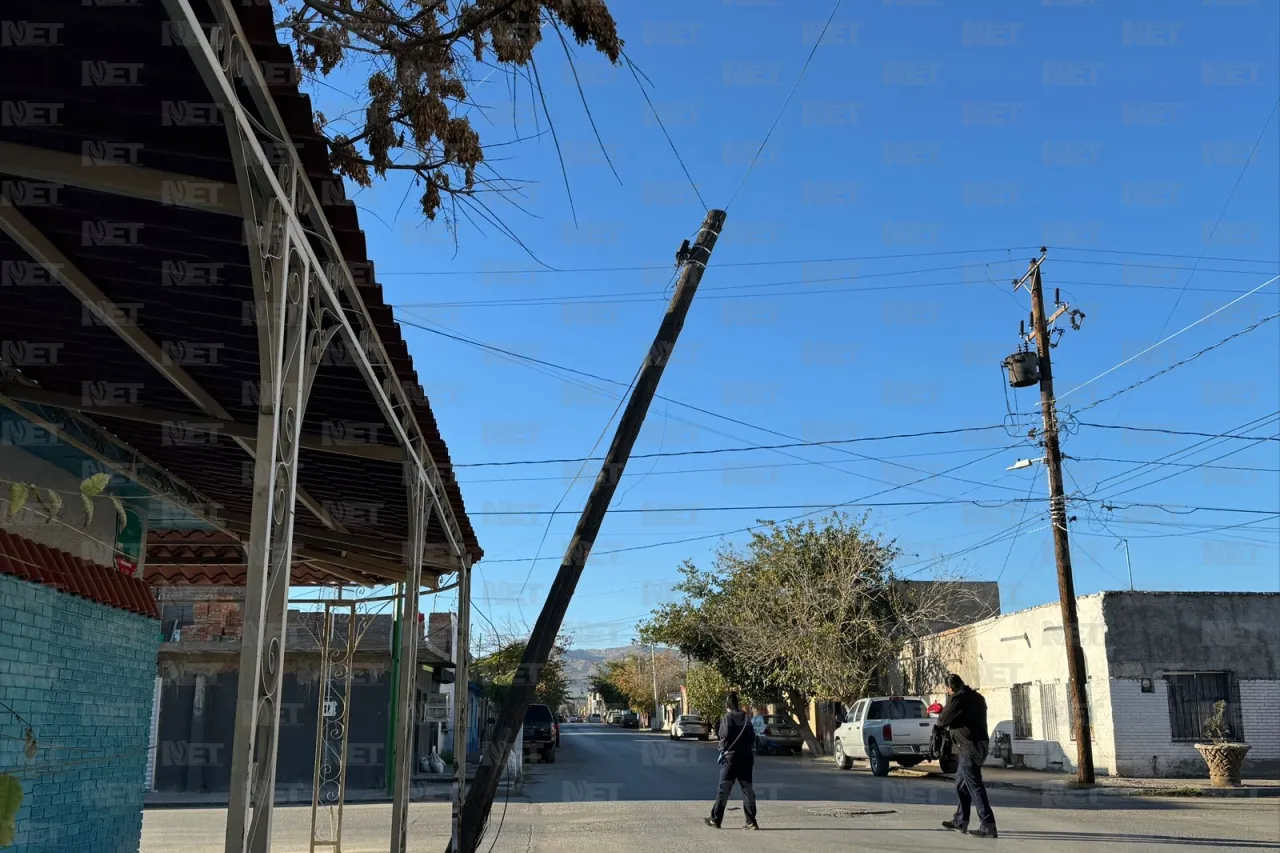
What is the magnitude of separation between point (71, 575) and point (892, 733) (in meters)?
18.8

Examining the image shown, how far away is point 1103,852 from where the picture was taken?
35.1 ft

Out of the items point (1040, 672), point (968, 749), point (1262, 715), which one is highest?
point (1040, 672)

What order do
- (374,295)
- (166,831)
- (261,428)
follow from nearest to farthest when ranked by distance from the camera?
(261,428)
(374,295)
(166,831)

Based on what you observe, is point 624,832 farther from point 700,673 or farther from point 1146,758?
point 700,673

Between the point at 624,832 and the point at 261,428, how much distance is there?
991 centimetres

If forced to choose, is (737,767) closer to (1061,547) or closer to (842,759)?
(1061,547)

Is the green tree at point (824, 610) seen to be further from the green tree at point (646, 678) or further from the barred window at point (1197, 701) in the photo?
the green tree at point (646, 678)

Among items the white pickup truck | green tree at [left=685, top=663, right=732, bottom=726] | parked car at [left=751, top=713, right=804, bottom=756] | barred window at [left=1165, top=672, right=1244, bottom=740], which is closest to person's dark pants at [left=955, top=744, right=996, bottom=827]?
the white pickup truck

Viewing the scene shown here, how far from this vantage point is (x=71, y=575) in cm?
713

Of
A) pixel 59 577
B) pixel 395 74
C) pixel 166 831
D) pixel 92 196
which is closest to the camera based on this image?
pixel 92 196

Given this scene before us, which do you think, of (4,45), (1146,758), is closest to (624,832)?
(4,45)

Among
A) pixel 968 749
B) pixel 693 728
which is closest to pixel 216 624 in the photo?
pixel 968 749

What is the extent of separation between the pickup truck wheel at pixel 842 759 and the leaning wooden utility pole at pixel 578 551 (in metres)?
19.1

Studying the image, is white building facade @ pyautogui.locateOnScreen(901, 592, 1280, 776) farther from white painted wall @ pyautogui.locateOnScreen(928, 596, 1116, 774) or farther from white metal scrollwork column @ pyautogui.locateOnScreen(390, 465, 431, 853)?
white metal scrollwork column @ pyautogui.locateOnScreen(390, 465, 431, 853)
